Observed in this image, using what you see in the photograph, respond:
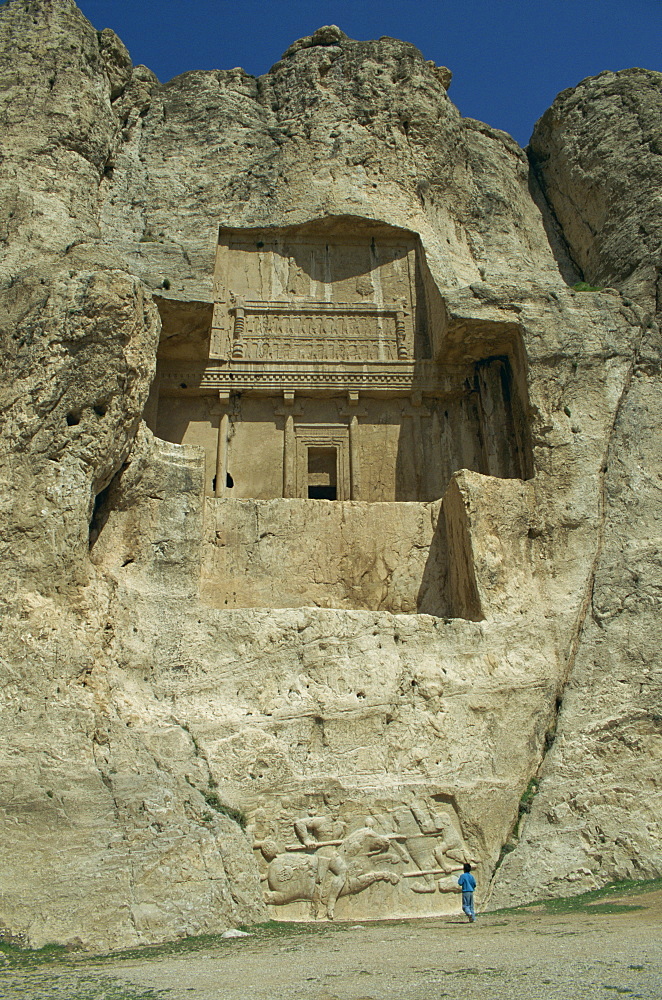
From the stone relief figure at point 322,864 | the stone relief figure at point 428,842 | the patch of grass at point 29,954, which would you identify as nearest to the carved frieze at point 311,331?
the stone relief figure at point 428,842

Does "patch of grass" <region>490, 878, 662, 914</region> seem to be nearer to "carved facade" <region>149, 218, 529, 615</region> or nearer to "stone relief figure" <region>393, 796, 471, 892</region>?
"stone relief figure" <region>393, 796, 471, 892</region>

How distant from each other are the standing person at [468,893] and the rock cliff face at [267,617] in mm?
550

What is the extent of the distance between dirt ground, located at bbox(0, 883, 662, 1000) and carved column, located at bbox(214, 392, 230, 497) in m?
6.54

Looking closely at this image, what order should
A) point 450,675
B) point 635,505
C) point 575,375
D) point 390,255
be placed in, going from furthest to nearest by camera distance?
point 390,255 < point 575,375 < point 635,505 < point 450,675

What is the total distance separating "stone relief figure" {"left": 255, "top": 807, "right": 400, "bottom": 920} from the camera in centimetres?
836

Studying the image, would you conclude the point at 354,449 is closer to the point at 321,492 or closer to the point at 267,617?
the point at 321,492

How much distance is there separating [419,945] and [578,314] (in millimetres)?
9043

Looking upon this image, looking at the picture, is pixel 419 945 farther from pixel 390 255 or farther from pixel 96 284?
pixel 390 255

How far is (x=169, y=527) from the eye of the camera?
33.2 feet

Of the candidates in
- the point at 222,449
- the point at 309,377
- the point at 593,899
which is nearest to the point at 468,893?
the point at 593,899

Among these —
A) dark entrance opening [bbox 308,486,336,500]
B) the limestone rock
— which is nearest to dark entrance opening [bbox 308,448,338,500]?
dark entrance opening [bbox 308,486,336,500]

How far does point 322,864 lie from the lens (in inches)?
335

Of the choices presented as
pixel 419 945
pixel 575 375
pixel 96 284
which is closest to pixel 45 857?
pixel 419 945

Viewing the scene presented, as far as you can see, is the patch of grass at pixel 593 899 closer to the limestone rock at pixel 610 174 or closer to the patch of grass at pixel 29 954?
the patch of grass at pixel 29 954
